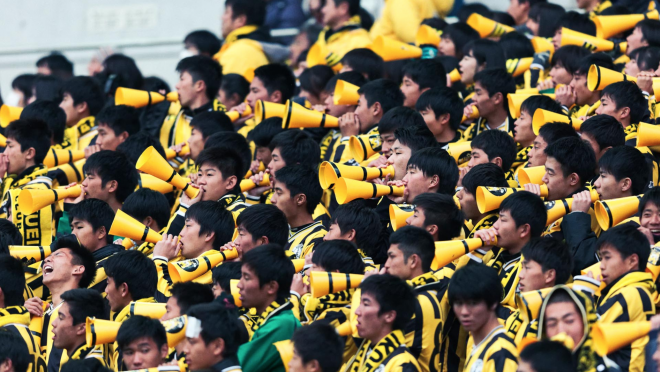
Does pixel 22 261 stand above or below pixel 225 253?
below

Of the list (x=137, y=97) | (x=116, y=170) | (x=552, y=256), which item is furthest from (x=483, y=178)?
(x=137, y=97)

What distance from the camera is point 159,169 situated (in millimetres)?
7855

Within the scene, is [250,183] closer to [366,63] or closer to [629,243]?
[366,63]

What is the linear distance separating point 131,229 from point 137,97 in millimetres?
2709

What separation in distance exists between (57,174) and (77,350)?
8.66ft

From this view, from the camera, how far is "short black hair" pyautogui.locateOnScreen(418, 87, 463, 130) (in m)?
8.00

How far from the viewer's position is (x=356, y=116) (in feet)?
27.6

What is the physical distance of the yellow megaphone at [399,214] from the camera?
6.68 metres

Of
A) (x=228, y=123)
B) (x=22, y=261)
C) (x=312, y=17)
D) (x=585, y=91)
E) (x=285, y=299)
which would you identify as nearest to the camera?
(x=285, y=299)

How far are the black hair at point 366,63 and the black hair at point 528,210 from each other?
3.43m

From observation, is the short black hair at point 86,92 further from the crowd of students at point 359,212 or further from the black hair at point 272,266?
the black hair at point 272,266

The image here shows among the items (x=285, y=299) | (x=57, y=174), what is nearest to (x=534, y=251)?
(x=285, y=299)

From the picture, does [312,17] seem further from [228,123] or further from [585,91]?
[585,91]

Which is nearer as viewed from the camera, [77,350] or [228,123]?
[77,350]
